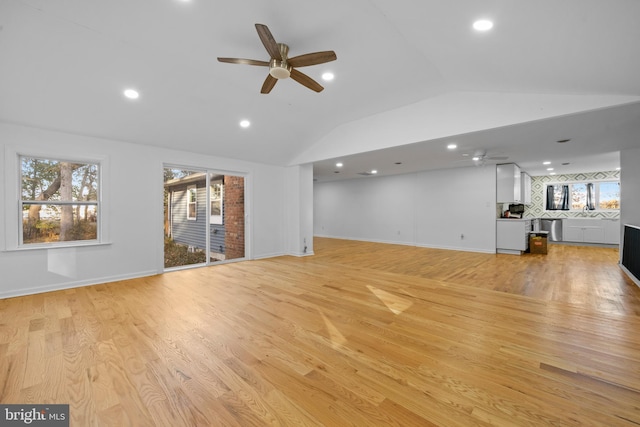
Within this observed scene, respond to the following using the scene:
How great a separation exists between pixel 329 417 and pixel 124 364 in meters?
1.56

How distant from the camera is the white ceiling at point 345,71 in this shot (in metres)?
2.24

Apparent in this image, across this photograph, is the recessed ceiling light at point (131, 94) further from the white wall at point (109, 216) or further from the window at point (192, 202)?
the window at point (192, 202)

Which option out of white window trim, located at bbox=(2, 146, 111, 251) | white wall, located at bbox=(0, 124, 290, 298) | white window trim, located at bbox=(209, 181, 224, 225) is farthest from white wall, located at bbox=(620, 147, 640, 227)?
white window trim, located at bbox=(2, 146, 111, 251)

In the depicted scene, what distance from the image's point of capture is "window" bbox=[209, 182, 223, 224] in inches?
222

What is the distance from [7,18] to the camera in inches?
92.5

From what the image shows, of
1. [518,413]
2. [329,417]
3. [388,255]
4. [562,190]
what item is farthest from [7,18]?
[562,190]

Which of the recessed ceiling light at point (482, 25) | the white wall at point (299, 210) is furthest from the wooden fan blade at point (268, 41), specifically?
the white wall at point (299, 210)

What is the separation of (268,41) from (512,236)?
725 cm

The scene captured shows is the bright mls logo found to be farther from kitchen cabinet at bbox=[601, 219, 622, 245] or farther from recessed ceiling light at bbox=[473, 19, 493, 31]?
kitchen cabinet at bbox=[601, 219, 622, 245]

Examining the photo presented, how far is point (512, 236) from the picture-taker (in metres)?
6.71

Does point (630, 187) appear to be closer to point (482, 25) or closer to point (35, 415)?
point (482, 25)

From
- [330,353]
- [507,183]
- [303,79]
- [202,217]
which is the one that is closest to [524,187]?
[507,183]

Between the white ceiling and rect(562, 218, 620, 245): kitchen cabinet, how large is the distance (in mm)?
4235

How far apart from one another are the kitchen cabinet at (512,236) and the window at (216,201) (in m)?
6.98
